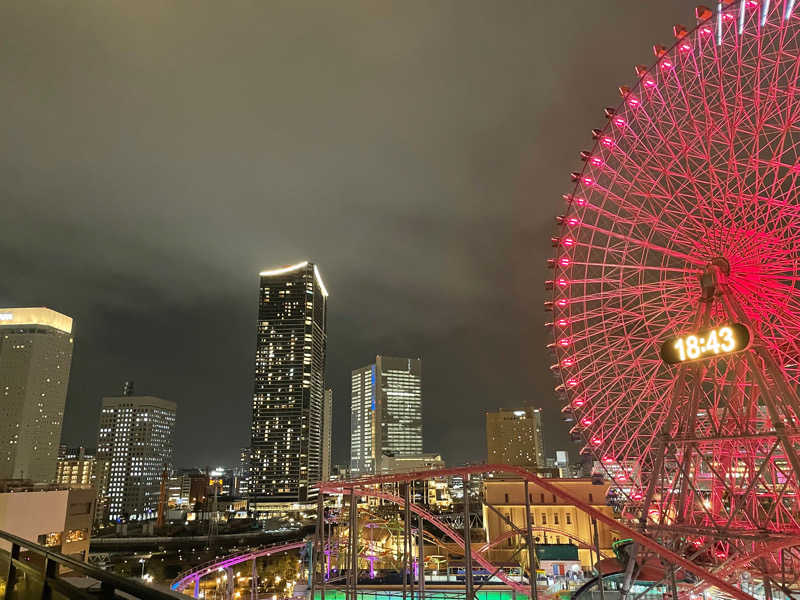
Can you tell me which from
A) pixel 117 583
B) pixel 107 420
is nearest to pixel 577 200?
pixel 117 583

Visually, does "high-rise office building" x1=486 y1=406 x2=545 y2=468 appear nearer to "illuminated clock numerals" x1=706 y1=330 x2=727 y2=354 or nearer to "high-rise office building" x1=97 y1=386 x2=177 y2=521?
"high-rise office building" x1=97 y1=386 x2=177 y2=521

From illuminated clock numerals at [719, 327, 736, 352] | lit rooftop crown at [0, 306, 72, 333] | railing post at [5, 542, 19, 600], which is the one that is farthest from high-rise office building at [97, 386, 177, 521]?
railing post at [5, 542, 19, 600]

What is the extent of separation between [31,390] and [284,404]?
234 feet

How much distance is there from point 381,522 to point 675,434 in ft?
98.9

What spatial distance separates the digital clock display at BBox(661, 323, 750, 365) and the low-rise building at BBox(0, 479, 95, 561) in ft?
126

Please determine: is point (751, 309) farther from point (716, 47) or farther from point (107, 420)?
point (107, 420)

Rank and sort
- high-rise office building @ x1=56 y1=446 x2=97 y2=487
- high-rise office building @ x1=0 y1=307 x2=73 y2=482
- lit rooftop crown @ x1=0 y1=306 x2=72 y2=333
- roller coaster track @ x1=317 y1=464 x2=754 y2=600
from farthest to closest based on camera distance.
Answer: high-rise office building @ x1=56 y1=446 x2=97 y2=487 < lit rooftop crown @ x1=0 y1=306 x2=72 y2=333 < high-rise office building @ x1=0 y1=307 x2=73 y2=482 < roller coaster track @ x1=317 y1=464 x2=754 y2=600

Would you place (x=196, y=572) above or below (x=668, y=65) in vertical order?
below

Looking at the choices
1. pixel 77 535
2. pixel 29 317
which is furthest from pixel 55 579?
pixel 29 317

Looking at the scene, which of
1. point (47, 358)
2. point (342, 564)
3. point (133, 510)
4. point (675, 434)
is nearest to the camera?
point (675, 434)

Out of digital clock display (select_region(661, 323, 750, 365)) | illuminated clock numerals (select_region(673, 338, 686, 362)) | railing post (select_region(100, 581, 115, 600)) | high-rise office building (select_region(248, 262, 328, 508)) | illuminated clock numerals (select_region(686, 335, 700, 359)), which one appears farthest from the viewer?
high-rise office building (select_region(248, 262, 328, 508))

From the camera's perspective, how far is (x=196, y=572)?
3675 cm

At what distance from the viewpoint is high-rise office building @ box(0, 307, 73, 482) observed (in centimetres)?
12494

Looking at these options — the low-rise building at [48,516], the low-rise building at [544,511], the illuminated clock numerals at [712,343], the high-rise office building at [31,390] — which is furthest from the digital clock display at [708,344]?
the high-rise office building at [31,390]
